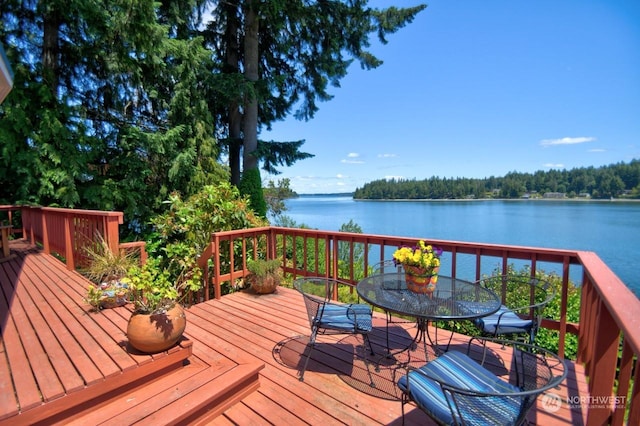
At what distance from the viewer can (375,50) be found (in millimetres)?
11359

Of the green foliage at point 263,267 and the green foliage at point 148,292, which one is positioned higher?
the green foliage at point 148,292

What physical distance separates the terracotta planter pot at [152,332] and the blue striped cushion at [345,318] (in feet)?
3.63

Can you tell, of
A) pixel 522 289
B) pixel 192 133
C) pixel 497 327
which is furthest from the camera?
pixel 192 133

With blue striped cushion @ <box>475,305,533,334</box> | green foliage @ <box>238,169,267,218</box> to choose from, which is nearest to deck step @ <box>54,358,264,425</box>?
blue striped cushion @ <box>475,305,533,334</box>

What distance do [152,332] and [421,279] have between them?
2.01 metres

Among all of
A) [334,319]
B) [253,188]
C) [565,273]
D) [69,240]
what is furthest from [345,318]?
[253,188]

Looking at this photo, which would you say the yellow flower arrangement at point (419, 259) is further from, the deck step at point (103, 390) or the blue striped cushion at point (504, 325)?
the deck step at point (103, 390)

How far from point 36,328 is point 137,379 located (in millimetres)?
1260

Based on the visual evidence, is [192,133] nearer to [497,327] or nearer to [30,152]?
[30,152]

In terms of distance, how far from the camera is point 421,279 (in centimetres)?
228

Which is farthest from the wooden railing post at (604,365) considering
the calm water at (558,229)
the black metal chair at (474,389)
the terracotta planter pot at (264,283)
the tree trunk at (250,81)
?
the calm water at (558,229)

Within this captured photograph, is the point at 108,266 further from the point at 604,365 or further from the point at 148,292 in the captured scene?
the point at 604,365

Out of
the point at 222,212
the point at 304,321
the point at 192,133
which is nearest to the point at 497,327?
the point at 304,321

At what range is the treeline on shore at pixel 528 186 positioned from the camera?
1060 inches
